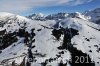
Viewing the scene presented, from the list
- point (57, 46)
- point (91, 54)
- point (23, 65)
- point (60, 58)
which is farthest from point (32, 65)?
point (91, 54)

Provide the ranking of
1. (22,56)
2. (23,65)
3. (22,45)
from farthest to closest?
(22,45), (22,56), (23,65)

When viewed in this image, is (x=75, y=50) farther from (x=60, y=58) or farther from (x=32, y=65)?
(x=32, y=65)

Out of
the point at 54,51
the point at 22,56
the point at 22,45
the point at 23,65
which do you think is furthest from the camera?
the point at 22,45

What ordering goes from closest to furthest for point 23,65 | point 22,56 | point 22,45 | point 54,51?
point 23,65
point 22,56
point 54,51
point 22,45

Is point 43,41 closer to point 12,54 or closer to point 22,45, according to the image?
point 22,45

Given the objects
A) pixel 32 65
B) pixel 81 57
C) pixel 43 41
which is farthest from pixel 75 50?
pixel 32 65

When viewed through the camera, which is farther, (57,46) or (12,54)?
(57,46)

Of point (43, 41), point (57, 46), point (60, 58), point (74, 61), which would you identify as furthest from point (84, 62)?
point (43, 41)

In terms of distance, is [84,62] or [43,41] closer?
[84,62]

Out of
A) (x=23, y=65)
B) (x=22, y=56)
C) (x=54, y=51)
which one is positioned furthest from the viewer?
(x=54, y=51)
